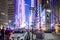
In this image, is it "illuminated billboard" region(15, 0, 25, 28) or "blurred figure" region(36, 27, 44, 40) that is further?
"illuminated billboard" region(15, 0, 25, 28)

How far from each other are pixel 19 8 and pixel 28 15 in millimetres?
1317

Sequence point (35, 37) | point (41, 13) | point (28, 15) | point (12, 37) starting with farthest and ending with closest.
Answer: point (41, 13), point (28, 15), point (35, 37), point (12, 37)

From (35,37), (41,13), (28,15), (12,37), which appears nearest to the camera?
(12,37)

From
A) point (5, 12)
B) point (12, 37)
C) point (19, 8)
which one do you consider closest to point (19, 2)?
point (19, 8)

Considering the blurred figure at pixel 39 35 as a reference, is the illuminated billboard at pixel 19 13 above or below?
above

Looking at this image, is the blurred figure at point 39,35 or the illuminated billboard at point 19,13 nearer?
the blurred figure at point 39,35

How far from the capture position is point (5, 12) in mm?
13625

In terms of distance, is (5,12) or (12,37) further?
(5,12)

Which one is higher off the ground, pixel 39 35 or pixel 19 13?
pixel 19 13

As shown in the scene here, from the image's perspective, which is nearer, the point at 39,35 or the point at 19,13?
the point at 39,35

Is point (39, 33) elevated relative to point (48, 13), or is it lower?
lower

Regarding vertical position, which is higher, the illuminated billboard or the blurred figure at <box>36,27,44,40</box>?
the illuminated billboard

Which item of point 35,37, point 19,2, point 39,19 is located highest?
point 19,2

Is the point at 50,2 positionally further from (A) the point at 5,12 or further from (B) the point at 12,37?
(B) the point at 12,37
